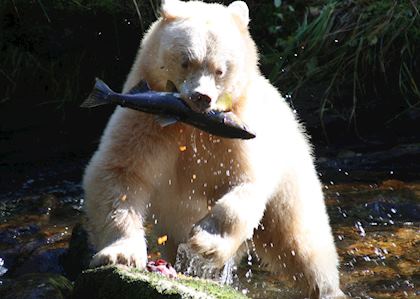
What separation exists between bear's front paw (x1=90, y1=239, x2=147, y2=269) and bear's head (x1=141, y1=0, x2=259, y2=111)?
76 cm

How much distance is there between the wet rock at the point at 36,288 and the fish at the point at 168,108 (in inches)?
38.6

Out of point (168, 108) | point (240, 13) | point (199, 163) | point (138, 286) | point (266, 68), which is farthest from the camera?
point (266, 68)

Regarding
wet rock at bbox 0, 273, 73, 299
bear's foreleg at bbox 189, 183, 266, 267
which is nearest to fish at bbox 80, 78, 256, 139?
bear's foreleg at bbox 189, 183, 266, 267

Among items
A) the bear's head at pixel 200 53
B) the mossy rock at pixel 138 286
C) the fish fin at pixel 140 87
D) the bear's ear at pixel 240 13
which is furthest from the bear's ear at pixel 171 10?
the mossy rock at pixel 138 286

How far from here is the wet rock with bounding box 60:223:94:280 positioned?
5609mm

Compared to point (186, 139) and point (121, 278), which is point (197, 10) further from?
point (121, 278)

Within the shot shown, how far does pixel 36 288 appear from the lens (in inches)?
183

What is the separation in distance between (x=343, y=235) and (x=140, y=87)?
2.34m

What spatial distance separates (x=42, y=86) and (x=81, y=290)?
4.99m

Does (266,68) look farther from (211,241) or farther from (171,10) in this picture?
(211,241)

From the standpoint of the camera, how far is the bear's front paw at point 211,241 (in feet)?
13.8

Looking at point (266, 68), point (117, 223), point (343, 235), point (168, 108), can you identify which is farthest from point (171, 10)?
point (266, 68)

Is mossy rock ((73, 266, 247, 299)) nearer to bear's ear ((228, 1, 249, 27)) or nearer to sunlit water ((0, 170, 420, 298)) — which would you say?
sunlit water ((0, 170, 420, 298))

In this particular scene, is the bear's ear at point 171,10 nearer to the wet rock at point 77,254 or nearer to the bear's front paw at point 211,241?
the bear's front paw at point 211,241
